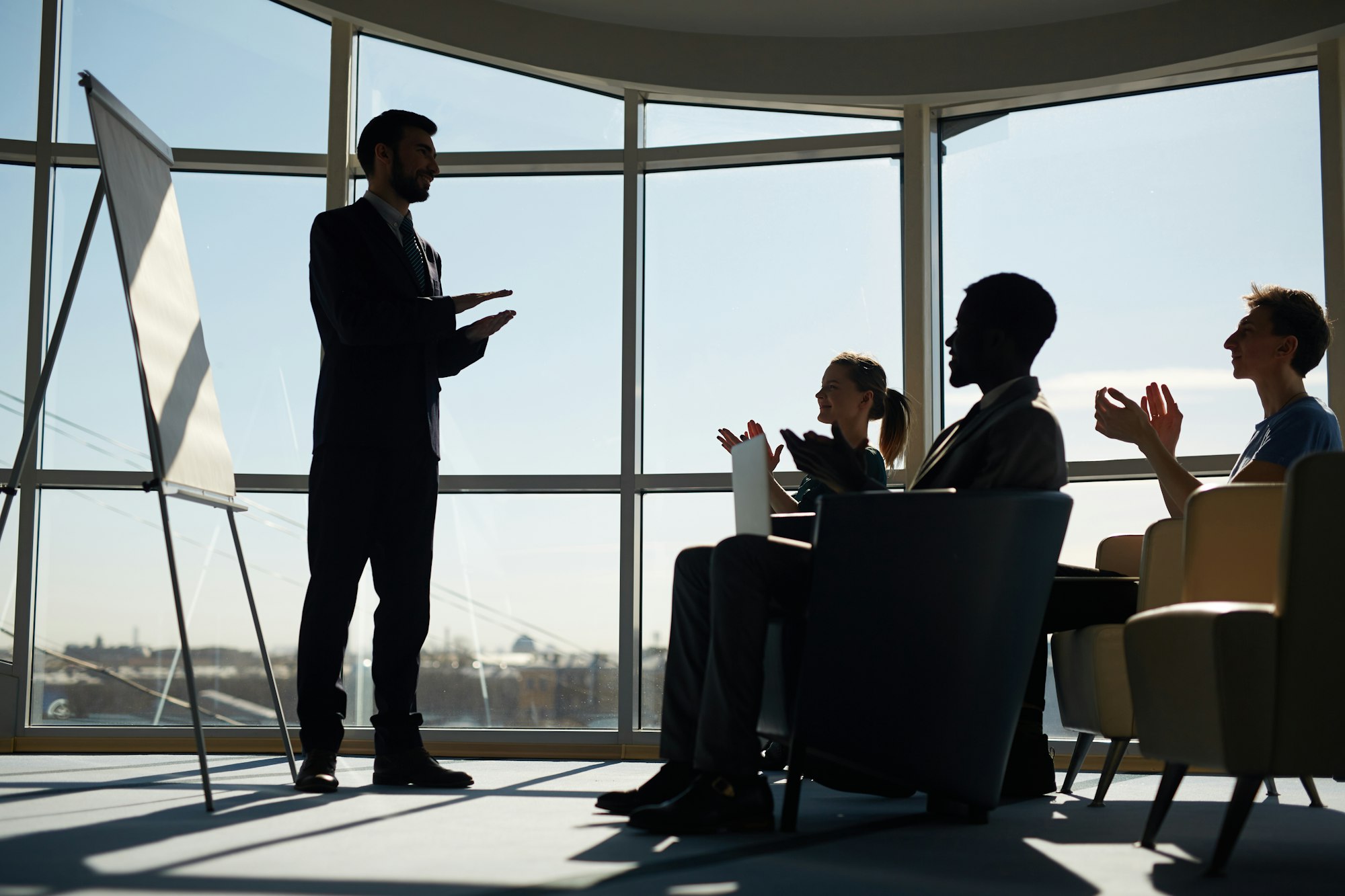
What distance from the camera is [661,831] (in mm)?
2164

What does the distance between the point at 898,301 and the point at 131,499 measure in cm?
336

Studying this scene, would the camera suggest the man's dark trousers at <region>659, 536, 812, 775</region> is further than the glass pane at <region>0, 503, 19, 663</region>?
No

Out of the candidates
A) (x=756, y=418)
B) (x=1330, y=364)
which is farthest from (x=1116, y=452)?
(x=756, y=418)

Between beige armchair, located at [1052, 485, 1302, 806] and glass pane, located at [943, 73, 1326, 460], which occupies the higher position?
glass pane, located at [943, 73, 1326, 460]

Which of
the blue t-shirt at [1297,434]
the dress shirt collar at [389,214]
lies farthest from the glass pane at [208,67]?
the blue t-shirt at [1297,434]

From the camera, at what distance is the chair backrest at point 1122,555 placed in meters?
3.60

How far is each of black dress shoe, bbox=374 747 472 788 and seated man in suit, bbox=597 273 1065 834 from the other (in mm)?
747

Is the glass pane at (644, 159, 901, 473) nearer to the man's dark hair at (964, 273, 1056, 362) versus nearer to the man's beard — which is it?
the man's beard

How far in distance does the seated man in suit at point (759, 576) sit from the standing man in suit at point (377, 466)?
2.85ft

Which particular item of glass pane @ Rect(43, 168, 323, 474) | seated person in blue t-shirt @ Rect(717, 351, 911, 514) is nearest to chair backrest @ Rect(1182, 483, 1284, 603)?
seated person in blue t-shirt @ Rect(717, 351, 911, 514)

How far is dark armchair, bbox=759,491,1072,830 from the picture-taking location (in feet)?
7.06

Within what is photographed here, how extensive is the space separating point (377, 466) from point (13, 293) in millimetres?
2759

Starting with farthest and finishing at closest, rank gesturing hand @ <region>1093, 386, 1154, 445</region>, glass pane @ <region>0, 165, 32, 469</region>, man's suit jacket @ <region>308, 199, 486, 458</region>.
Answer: glass pane @ <region>0, 165, 32, 469</region> → man's suit jacket @ <region>308, 199, 486, 458</region> → gesturing hand @ <region>1093, 386, 1154, 445</region>

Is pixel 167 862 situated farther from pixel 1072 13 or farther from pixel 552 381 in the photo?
pixel 1072 13
